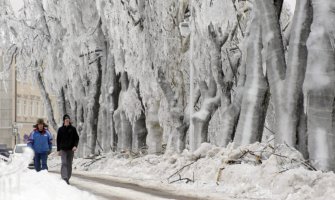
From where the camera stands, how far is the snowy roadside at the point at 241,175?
1359 centimetres

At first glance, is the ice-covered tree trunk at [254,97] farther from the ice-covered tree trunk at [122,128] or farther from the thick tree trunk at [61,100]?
the thick tree trunk at [61,100]

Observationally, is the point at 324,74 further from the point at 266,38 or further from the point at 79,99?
the point at 79,99

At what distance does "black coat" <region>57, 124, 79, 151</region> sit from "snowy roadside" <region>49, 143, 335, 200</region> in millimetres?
2680

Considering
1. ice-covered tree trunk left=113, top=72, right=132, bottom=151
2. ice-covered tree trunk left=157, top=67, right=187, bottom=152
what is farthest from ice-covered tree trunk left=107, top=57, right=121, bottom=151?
ice-covered tree trunk left=157, top=67, right=187, bottom=152

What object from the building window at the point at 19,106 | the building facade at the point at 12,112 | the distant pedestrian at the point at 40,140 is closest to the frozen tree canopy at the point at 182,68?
the distant pedestrian at the point at 40,140

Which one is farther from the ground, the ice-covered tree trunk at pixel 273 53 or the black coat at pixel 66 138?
the ice-covered tree trunk at pixel 273 53

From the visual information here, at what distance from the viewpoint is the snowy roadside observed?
13.6 metres

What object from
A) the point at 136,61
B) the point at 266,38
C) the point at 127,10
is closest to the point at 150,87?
the point at 136,61

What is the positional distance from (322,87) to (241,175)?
2.85 m

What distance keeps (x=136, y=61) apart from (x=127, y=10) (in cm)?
187

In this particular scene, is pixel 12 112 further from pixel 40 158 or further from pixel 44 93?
pixel 40 158

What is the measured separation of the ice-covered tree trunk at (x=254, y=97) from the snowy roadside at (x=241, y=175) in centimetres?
65

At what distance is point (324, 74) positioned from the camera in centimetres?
1486

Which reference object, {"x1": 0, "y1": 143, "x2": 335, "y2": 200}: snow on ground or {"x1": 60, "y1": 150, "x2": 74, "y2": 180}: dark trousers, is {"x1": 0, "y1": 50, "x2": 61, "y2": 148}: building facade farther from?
{"x1": 60, "y1": 150, "x2": 74, "y2": 180}: dark trousers
